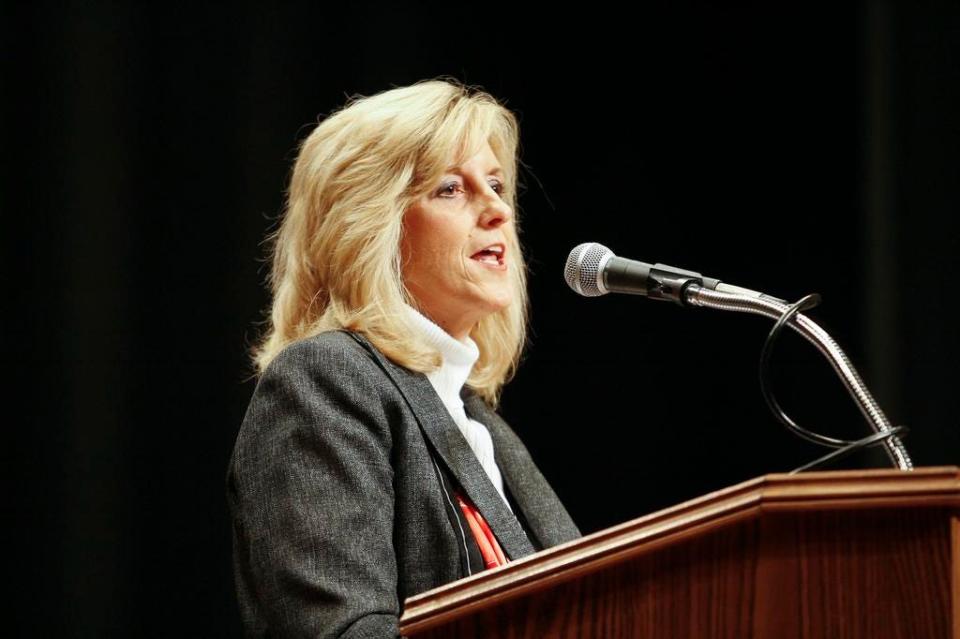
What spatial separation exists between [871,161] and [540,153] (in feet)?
2.94

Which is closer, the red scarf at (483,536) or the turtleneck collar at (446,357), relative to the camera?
the red scarf at (483,536)

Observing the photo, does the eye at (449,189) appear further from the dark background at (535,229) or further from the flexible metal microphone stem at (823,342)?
the dark background at (535,229)

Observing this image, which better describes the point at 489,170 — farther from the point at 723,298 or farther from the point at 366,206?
the point at 723,298

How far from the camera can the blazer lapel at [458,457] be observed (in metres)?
1.45

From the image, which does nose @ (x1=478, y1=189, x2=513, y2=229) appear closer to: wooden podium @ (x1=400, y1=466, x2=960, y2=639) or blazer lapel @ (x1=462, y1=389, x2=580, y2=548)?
blazer lapel @ (x1=462, y1=389, x2=580, y2=548)

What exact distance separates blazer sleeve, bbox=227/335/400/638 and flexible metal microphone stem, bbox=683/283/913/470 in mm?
435

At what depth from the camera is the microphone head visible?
139 centimetres

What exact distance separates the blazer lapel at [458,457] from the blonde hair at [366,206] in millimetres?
58

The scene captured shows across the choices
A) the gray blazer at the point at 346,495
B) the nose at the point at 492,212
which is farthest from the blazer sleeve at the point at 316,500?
the nose at the point at 492,212

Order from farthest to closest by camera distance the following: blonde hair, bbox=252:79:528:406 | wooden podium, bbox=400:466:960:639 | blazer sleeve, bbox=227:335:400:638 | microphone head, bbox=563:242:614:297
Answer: blonde hair, bbox=252:79:528:406
microphone head, bbox=563:242:614:297
blazer sleeve, bbox=227:335:400:638
wooden podium, bbox=400:466:960:639

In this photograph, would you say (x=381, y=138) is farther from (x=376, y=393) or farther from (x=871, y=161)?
(x=871, y=161)

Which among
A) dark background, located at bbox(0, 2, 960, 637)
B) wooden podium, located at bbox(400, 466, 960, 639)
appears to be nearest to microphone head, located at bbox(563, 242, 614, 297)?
wooden podium, located at bbox(400, 466, 960, 639)

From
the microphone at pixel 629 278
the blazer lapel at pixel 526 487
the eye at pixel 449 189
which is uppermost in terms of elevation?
the eye at pixel 449 189

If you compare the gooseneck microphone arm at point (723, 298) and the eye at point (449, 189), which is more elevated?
the eye at point (449, 189)
